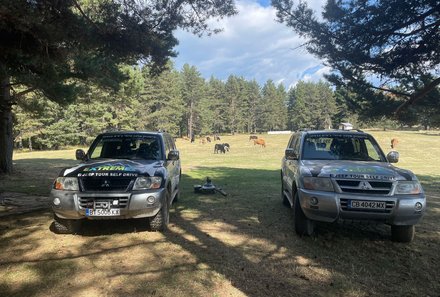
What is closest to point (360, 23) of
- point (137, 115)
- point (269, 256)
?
point (269, 256)

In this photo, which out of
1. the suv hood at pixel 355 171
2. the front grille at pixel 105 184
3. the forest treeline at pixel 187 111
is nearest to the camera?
the suv hood at pixel 355 171

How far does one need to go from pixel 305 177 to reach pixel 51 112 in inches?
1873

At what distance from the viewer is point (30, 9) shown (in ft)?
19.9

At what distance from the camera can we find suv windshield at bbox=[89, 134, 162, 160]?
24.9ft

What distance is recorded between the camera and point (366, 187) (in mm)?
5645

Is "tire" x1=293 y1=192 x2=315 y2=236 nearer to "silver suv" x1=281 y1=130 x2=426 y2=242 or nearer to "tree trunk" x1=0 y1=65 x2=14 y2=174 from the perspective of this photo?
"silver suv" x1=281 y1=130 x2=426 y2=242

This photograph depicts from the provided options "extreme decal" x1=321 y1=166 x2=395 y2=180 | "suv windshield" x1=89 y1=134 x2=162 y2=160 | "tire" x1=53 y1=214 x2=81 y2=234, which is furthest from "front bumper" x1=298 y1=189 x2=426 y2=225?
"tire" x1=53 y1=214 x2=81 y2=234

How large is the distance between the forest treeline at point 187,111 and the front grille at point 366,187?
1640cm

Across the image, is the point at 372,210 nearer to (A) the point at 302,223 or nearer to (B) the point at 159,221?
(A) the point at 302,223

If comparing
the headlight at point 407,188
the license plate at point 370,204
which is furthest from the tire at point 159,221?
the headlight at point 407,188

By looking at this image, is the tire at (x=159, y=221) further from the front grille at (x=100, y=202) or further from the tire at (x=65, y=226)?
the tire at (x=65, y=226)

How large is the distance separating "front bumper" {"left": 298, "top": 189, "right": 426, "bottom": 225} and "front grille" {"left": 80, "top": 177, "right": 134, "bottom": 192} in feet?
10.2

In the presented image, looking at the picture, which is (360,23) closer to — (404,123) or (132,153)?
(404,123)

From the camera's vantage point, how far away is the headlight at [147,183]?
6.08m
